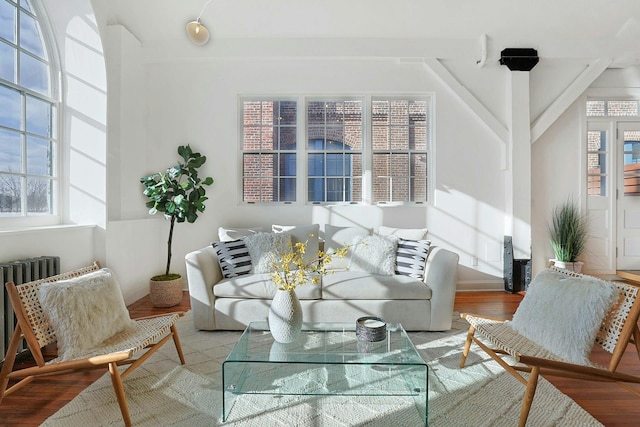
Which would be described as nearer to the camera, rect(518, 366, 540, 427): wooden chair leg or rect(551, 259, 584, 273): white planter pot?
rect(518, 366, 540, 427): wooden chair leg

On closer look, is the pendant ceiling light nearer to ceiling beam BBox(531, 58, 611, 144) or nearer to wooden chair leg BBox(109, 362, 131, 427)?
wooden chair leg BBox(109, 362, 131, 427)

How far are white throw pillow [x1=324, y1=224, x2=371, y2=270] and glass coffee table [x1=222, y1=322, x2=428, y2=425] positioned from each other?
4.82 ft

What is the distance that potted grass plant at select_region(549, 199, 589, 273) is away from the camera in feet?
14.8

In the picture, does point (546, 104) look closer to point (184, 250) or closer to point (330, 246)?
point (330, 246)

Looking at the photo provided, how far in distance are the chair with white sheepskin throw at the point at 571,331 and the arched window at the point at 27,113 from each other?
3932 millimetres

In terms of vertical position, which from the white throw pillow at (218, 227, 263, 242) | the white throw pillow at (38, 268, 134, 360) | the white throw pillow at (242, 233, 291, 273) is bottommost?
the white throw pillow at (38, 268, 134, 360)

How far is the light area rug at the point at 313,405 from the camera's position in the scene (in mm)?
1802

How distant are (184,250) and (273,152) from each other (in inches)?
70.9

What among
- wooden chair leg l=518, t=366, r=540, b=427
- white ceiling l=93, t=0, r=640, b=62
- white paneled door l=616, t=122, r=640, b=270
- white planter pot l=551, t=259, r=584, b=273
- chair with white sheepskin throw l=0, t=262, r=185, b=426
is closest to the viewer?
wooden chair leg l=518, t=366, r=540, b=427

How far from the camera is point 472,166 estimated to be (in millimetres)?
4590

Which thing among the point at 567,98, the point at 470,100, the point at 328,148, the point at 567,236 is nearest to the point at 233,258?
the point at 328,148

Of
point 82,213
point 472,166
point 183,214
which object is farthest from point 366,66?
point 82,213

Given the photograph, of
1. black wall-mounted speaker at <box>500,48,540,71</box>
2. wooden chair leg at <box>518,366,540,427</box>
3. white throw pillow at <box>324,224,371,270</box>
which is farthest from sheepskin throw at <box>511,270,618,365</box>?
black wall-mounted speaker at <box>500,48,540,71</box>

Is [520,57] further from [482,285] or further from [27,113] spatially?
[27,113]
